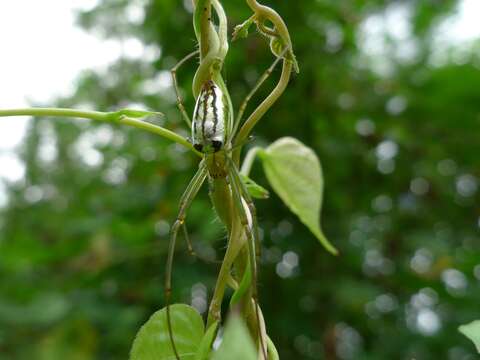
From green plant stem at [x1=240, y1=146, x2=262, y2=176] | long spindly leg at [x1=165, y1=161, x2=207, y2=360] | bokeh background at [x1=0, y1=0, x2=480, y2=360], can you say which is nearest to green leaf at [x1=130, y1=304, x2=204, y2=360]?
long spindly leg at [x1=165, y1=161, x2=207, y2=360]

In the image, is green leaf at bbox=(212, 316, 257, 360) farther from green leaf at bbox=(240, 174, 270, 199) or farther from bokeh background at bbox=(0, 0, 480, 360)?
bokeh background at bbox=(0, 0, 480, 360)

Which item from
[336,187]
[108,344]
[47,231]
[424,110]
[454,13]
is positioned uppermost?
[454,13]

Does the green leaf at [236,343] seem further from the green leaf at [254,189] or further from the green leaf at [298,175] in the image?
the green leaf at [298,175]

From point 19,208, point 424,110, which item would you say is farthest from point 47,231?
point 424,110

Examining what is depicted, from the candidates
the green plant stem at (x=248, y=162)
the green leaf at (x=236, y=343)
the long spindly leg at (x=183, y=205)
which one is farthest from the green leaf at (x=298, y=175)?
the green leaf at (x=236, y=343)

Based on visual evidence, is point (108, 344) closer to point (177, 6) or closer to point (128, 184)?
point (128, 184)

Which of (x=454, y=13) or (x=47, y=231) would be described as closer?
(x=47, y=231)
